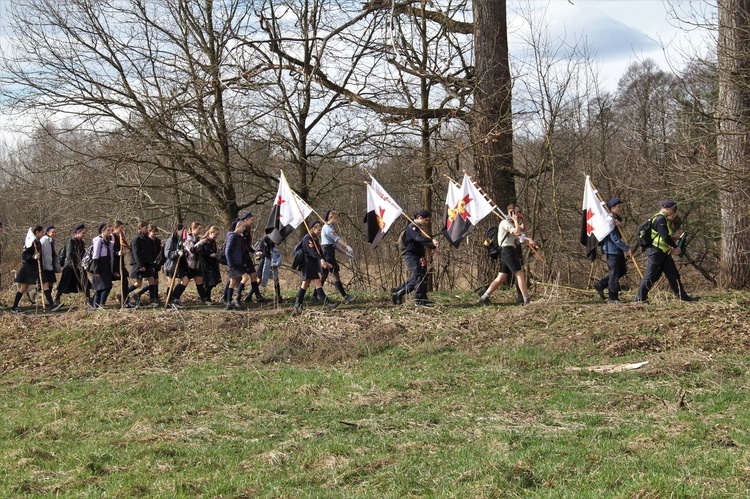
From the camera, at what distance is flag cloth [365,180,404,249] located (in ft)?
47.7

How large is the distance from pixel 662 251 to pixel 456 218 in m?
3.79

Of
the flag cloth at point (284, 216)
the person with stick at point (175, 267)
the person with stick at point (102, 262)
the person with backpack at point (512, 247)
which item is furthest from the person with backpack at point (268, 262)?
the person with backpack at point (512, 247)

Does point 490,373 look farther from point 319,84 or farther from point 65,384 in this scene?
point 319,84

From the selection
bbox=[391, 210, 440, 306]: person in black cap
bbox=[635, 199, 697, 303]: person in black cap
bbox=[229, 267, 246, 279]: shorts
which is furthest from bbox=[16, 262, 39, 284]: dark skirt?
bbox=[635, 199, 697, 303]: person in black cap

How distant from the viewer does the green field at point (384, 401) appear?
5.98 metres

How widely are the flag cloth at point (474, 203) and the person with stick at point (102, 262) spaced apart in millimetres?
7112

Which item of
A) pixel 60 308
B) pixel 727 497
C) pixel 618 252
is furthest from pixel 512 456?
pixel 60 308

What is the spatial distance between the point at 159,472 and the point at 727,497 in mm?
4357

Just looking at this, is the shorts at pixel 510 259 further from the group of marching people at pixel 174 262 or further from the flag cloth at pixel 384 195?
the group of marching people at pixel 174 262

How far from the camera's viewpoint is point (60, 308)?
655 inches

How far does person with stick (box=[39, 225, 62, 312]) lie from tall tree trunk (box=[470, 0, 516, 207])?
9.39 metres

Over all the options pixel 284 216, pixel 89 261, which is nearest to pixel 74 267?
pixel 89 261

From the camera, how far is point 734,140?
1462 centimetres

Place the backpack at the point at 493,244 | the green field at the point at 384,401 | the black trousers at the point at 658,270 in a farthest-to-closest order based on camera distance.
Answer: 1. the backpack at the point at 493,244
2. the black trousers at the point at 658,270
3. the green field at the point at 384,401
